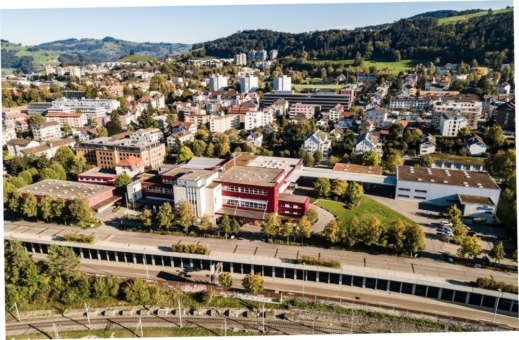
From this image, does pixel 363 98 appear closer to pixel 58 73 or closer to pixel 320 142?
pixel 320 142

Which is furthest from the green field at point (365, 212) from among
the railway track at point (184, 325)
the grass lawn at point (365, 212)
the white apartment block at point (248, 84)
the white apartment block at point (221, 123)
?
the white apartment block at point (248, 84)

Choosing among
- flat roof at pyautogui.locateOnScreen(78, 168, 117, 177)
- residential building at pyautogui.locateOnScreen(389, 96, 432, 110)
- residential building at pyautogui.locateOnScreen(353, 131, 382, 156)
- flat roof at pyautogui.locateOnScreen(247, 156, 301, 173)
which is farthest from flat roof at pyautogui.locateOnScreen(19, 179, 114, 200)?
residential building at pyautogui.locateOnScreen(389, 96, 432, 110)

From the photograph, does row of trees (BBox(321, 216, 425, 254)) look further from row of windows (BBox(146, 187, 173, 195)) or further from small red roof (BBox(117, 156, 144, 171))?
small red roof (BBox(117, 156, 144, 171))

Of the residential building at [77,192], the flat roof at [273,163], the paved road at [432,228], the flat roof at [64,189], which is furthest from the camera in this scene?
the flat roof at [273,163]

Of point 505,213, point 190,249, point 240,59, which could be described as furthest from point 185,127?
point 240,59

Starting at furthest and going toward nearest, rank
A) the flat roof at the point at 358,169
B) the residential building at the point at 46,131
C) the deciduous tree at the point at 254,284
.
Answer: the residential building at the point at 46,131 → the flat roof at the point at 358,169 → the deciduous tree at the point at 254,284

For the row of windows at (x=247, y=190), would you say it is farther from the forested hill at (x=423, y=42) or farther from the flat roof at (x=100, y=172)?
the forested hill at (x=423, y=42)

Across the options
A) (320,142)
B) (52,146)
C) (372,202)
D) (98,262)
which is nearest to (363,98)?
(320,142)
